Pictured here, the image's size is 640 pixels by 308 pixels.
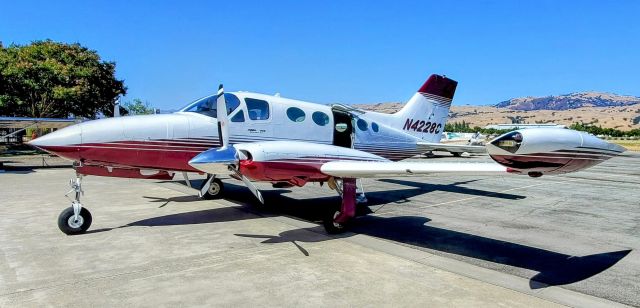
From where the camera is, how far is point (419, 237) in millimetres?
8711

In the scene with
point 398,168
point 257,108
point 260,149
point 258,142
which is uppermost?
point 257,108

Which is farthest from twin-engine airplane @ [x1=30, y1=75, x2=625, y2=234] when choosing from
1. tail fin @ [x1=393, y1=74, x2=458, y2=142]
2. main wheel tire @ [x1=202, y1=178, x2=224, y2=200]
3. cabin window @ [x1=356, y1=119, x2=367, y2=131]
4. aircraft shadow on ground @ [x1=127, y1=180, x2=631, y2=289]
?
tail fin @ [x1=393, y1=74, x2=458, y2=142]

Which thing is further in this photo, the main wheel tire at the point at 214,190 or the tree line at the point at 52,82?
the tree line at the point at 52,82

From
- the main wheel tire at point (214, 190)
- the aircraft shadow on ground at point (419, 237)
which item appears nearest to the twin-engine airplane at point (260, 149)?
the aircraft shadow on ground at point (419, 237)

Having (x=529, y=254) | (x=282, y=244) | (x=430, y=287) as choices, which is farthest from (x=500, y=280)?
(x=282, y=244)

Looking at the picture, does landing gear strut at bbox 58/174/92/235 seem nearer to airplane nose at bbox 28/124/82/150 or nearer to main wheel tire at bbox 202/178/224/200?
airplane nose at bbox 28/124/82/150

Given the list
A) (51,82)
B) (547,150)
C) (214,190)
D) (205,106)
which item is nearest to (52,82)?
(51,82)

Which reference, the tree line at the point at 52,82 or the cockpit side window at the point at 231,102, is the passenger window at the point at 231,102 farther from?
the tree line at the point at 52,82

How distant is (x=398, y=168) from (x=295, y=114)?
385cm

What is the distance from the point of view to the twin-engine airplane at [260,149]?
553 cm

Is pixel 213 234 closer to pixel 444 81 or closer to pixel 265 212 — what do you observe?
pixel 265 212

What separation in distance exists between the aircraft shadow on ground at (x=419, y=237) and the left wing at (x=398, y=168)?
147cm

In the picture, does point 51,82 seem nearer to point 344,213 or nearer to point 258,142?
point 258,142

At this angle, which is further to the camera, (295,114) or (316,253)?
(295,114)
